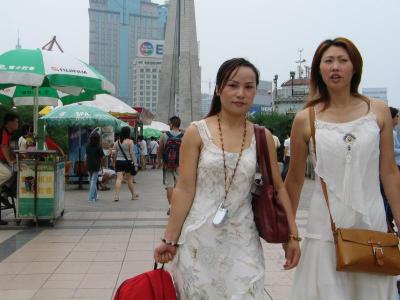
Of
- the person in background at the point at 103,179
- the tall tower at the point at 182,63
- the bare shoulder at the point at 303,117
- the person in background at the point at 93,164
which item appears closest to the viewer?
the bare shoulder at the point at 303,117

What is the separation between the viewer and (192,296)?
2.51 meters

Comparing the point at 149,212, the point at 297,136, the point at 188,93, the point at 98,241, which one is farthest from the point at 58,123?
the point at 188,93

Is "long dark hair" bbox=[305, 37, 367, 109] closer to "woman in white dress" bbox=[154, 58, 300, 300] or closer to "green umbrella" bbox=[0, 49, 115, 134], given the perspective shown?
"woman in white dress" bbox=[154, 58, 300, 300]

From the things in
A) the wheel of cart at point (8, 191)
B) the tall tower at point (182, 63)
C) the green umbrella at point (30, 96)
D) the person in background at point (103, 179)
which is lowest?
the person in background at point (103, 179)

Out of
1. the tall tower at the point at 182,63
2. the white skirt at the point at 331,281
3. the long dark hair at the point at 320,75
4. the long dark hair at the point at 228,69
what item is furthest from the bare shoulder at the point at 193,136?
the tall tower at the point at 182,63

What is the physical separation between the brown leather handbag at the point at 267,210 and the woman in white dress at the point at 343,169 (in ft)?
0.60

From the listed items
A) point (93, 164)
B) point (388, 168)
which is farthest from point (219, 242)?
point (93, 164)

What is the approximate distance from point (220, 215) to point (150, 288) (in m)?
0.45

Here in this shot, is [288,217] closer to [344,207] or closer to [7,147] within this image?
[344,207]

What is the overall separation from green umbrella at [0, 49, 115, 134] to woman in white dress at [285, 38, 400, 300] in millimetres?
6215

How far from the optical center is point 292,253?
2652 mm

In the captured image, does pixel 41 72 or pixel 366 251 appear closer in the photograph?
pixel 366 251

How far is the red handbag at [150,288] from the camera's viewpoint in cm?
239

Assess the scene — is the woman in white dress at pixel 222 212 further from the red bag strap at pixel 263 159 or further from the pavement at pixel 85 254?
the pavement at pixel 85 254
